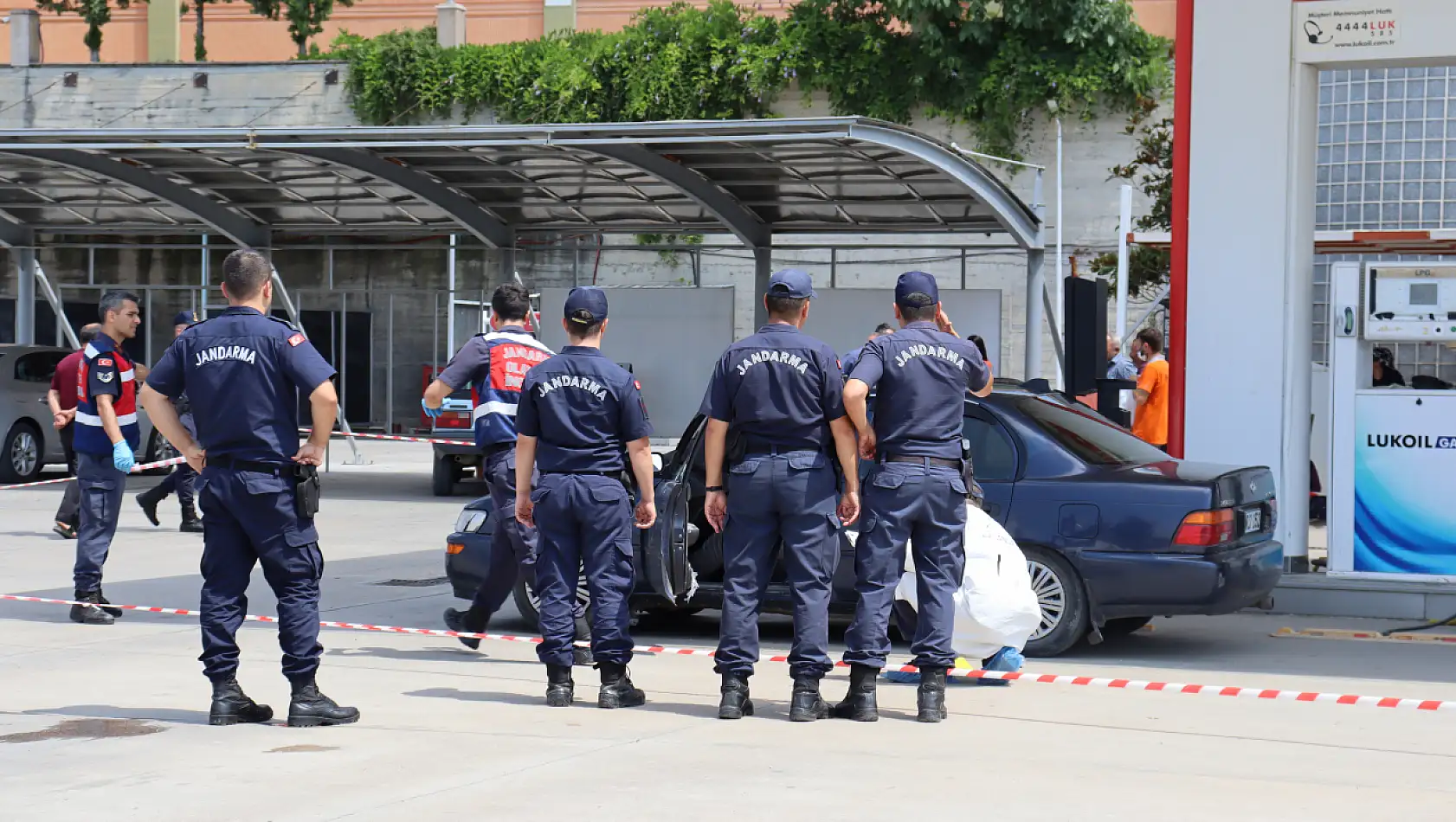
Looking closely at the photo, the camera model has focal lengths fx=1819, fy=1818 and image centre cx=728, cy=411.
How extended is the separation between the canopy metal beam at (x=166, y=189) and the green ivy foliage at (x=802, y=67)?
362 inches

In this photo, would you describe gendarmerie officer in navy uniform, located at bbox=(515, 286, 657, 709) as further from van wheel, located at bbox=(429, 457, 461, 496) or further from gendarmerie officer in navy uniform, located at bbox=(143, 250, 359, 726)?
van wheel, located at bbox=(429, 457, 461, 496)

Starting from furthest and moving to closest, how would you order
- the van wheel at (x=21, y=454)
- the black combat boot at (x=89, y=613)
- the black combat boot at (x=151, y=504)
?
the van wheel at (x=21, y=454) → the black combat boot at (x=151, y=504) → the black combat boot at (x=89, y=613)

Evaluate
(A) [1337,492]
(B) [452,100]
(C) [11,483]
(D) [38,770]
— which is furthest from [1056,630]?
(B) [452,100]

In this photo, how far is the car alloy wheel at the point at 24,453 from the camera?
20.4m

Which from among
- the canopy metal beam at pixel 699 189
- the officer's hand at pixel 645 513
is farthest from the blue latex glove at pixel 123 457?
the canopy metal beam at pixel 699 189

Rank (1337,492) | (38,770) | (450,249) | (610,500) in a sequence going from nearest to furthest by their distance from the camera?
(38,770) → (610,500) → (1337,492) → (450,249)

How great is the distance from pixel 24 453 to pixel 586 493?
49.4ft

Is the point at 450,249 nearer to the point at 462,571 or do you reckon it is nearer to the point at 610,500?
the point at 462,571

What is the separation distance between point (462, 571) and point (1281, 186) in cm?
535

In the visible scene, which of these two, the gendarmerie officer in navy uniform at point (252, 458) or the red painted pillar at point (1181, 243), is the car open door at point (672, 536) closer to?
the gendarmerie officer in navy uniform at point (252, 458)

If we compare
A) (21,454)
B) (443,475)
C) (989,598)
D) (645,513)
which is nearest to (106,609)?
(645,513)

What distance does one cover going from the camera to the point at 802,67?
30.8 m

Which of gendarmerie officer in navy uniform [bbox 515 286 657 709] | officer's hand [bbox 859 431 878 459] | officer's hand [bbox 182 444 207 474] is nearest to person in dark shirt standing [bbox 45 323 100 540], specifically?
officer's hand [bbox 182 444 207 474]

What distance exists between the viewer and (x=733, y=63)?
102 ft
